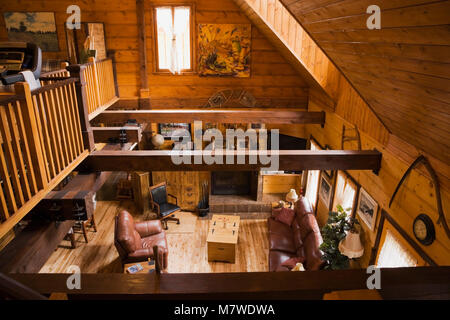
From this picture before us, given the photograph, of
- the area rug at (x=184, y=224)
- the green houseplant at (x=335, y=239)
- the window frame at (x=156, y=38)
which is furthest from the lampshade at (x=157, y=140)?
the green houseplant at (x=335, y=239)

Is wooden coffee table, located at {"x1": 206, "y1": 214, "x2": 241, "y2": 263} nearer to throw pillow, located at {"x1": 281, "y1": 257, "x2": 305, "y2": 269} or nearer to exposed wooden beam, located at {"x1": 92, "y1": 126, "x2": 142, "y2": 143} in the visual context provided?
throw pillow, located at {"x1": 281, "y1": 257, "x2": 305, "y2": 269}

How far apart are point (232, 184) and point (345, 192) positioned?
3.30m

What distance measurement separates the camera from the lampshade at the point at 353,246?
414 cm

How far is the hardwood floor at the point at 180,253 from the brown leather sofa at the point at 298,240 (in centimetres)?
41

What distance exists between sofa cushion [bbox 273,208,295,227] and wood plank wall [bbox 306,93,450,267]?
2050 millimetres

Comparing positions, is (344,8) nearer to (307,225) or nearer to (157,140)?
(307,225)

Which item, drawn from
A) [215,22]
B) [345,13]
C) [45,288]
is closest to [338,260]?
[345,13]

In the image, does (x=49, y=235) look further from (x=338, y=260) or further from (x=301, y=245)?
(x=301, y=245)

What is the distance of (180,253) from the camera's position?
21.4 ft

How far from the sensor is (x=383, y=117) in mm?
3570

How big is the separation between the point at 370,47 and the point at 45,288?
256 cm

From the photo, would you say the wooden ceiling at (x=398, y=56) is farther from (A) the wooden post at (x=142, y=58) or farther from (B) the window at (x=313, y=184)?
(A) the wooden post at (x=142, y=58)

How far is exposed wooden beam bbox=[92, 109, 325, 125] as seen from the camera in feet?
19.9

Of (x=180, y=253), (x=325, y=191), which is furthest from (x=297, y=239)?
(x=180, y=253)
